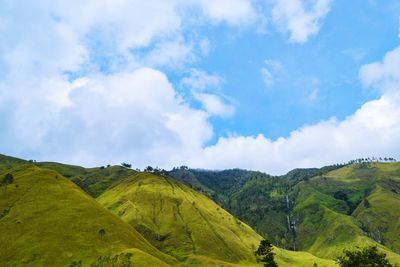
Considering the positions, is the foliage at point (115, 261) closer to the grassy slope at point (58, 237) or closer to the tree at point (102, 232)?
the grassy slope at point (58, 237)

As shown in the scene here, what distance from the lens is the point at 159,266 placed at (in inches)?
6186

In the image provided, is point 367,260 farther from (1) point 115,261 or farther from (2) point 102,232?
(2) point 102,232

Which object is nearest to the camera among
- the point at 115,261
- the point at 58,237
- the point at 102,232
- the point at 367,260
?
the point at 367,260

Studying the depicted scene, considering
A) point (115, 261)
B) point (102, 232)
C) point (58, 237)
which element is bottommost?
point (115, 261)

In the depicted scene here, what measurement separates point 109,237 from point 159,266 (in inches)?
1292

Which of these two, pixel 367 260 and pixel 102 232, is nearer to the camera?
pixel 367 260

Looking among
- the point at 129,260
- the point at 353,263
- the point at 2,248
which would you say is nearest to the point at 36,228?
the point at 2,248

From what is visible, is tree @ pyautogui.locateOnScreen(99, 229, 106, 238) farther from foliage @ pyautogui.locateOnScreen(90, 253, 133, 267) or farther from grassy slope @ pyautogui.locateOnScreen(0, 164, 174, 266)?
foliage @ pyautogui.locateOnScreen(90, 253, 133, 267)

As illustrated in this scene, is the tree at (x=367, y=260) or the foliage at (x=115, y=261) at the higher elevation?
the foliage at (x=115, y=261)

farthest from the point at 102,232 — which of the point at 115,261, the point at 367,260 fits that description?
the point at 367,260

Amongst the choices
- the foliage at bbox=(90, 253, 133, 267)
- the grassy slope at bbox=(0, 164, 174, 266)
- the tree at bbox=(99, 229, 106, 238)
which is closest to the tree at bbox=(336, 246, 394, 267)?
the grassy slope at bbox=(0, 164, 174, 266)

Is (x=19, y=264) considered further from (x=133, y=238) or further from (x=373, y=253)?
(x=373, y=253)

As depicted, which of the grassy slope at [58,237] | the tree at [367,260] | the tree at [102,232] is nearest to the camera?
the tree at [367,260]

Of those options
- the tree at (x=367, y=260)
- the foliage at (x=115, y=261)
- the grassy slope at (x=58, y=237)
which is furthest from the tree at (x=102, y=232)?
the tree at (x=367, y=260)
